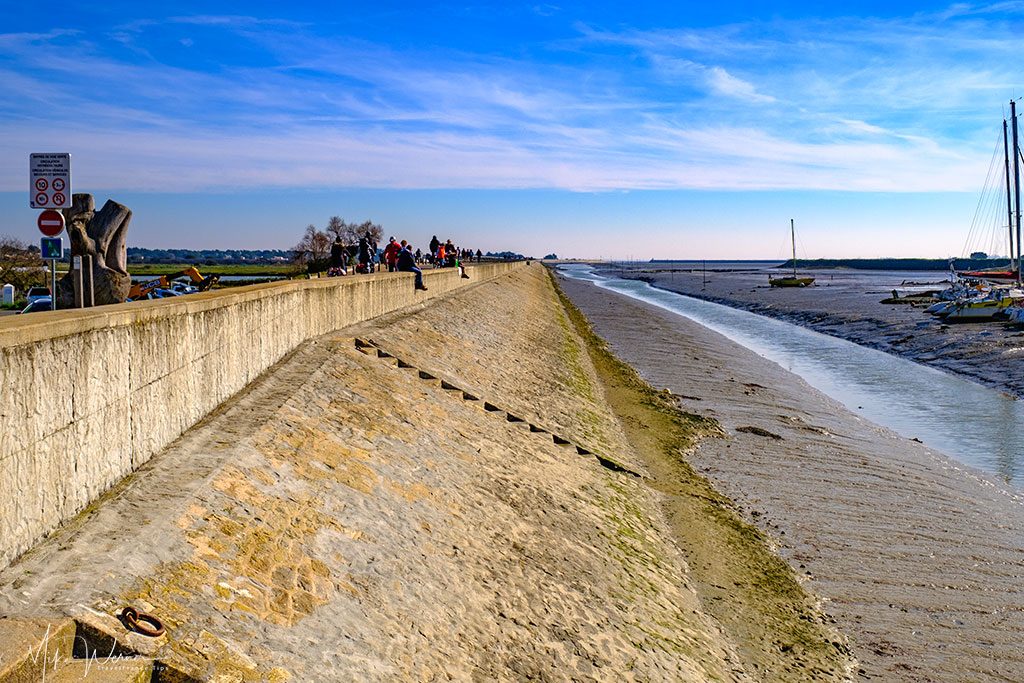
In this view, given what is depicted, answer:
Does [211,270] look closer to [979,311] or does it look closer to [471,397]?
[979,311]

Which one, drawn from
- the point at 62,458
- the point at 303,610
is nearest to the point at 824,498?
the point at 303,610

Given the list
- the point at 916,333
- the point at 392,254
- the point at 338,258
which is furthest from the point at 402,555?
the point at 916,333

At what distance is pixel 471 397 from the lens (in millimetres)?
13555

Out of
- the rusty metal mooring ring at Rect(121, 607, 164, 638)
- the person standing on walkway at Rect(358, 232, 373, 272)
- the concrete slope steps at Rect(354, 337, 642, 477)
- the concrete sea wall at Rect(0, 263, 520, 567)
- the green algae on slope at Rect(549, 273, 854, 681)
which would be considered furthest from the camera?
the person standing on walkway at Rect(358, 232, 373, 272)

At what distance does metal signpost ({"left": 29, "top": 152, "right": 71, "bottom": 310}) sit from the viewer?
31.5 ft

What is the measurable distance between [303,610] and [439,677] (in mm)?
865

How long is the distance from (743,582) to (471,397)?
5489 mm

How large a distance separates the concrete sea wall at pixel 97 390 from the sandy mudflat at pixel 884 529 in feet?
20.0

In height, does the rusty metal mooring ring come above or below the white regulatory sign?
below

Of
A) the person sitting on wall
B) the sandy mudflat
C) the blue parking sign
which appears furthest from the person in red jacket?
the blue parking sign

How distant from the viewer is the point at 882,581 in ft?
31.4

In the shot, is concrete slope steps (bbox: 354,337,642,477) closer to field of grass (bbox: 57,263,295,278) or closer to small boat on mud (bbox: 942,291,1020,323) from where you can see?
field of grass (bbox: 57,263,295,278)

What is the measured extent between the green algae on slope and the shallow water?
17.6 feet

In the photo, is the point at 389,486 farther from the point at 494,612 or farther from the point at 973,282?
the point at 973,282
